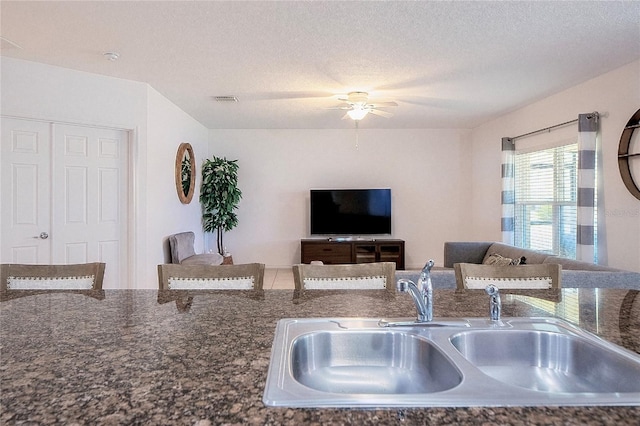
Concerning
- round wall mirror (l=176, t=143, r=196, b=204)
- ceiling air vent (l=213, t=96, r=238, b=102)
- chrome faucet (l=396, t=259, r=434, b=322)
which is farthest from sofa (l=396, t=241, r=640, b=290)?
round wall mirror (l=176, t=143, r=196, b=204)

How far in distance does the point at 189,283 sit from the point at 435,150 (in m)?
5.88

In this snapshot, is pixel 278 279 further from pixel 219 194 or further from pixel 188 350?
pixel 188 350

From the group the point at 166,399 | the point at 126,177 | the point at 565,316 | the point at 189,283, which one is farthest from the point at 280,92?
the point at 166,399

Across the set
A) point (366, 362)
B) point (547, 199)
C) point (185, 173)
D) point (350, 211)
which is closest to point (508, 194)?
point (547, 199)

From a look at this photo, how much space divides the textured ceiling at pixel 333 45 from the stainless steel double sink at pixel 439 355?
210 centimetres

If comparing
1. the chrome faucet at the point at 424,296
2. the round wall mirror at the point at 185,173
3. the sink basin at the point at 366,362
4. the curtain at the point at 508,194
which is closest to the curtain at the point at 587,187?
the curtain at the point at 508,194

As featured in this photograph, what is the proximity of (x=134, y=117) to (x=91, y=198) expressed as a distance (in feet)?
3.07

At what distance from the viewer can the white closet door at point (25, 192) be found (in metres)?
3.44

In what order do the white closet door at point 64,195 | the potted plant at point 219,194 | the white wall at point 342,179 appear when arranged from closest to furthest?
the white closet door at point 64,195 < the potted plant at point 219,194 < the white wall at point 342,179

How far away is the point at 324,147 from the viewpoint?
22.3 ft

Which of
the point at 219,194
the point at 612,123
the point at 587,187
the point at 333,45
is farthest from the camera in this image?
the point at 219,194

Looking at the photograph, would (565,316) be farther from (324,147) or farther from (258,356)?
(324,147)

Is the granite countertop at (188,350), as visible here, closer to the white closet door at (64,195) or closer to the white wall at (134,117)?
the white closet door at (64,195)

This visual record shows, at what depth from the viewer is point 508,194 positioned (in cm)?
539
